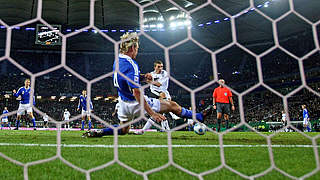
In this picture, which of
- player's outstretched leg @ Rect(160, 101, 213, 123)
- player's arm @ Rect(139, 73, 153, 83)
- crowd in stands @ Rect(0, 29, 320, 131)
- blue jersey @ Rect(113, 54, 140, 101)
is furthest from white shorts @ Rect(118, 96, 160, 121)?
crowd in stands @ Rect(0, 29, 320, 131)

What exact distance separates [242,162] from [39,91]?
1124 inches

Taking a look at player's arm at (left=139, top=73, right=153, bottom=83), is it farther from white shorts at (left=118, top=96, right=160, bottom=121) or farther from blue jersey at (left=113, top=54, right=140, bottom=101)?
white shorts at (left=118, top=96, right=160, bottom=121)

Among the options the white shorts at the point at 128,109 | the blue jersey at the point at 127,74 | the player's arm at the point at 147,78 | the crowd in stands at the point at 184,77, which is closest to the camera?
the blue jersey at the point at 127,74

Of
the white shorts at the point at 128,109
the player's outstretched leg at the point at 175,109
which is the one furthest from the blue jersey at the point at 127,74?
the player's outstretched leg at the point at 175,109

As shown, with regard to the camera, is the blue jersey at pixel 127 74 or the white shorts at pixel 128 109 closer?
the blue jersey at pixel 127 74

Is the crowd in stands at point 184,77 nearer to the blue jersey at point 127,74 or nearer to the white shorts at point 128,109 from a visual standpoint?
the white shorts at point 128,109

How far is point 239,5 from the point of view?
19.1m

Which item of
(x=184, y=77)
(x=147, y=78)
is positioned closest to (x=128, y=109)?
(x=147, y=78)

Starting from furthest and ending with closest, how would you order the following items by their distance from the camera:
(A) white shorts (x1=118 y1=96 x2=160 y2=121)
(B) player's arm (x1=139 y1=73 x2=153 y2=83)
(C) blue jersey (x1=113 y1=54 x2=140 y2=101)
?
(A) white shorts (x1=118 y1=96 x2=160 y2=121), (B) player's arm (x1=139 y1=73 x2=153 y2=83), (C) blue jersey (x1=113 y1=54 x2=140 y2=101)

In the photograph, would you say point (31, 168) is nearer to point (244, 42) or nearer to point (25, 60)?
point (244, 42)

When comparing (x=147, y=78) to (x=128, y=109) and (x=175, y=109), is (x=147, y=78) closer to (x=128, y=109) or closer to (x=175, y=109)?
(x=128, y=109)

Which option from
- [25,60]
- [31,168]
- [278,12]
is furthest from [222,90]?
[25,60]

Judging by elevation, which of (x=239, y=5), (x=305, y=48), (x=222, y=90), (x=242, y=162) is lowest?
(x=242, y=162)

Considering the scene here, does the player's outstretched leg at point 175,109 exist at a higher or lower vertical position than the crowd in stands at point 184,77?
lower
